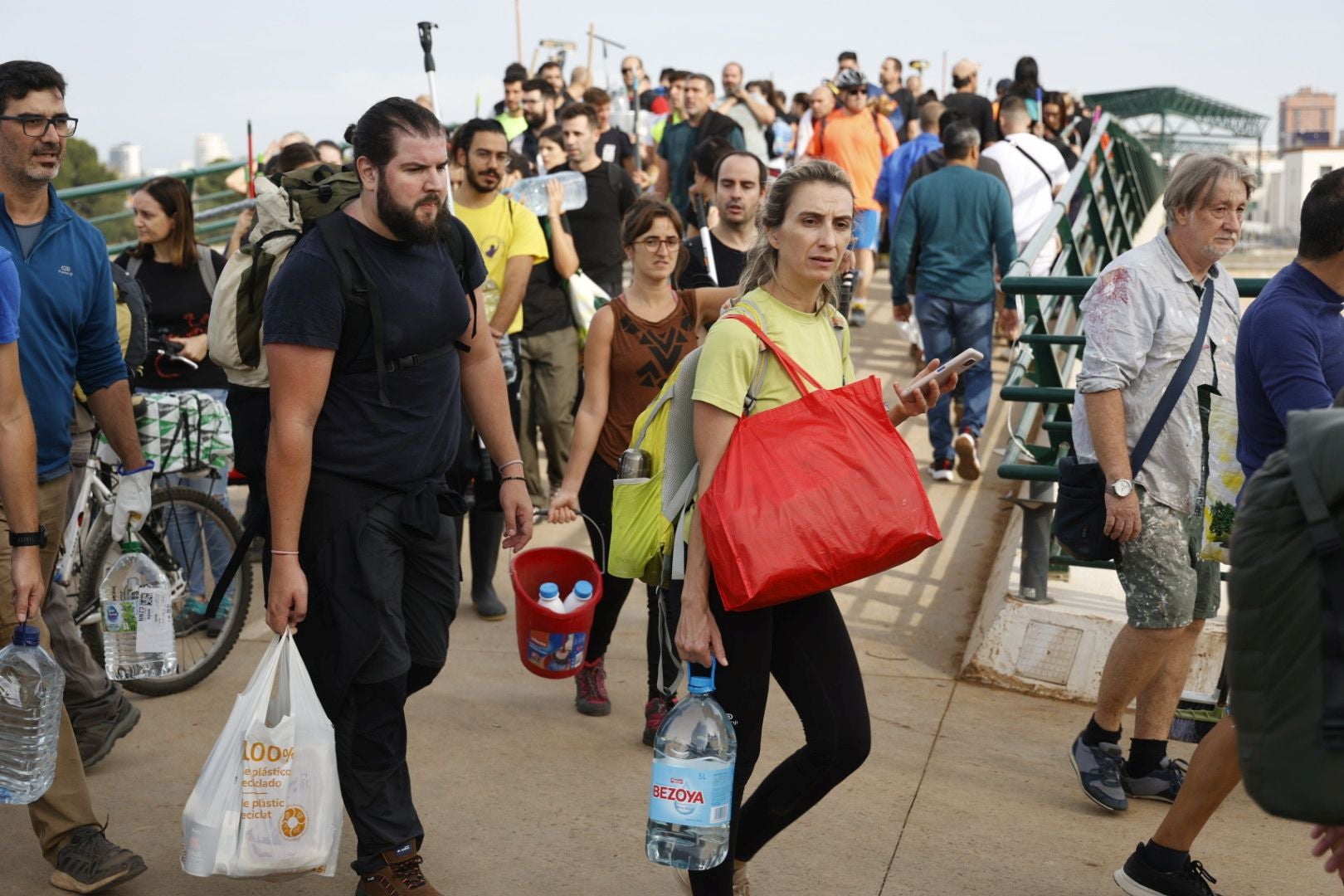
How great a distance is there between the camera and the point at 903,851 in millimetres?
4348

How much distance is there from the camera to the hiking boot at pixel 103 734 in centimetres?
484

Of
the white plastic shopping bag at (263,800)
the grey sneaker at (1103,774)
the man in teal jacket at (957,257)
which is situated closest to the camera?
the white plastic shopping bag at (263,800)

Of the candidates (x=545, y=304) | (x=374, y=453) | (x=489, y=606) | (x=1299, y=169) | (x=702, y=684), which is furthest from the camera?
(x=1299, y=169)

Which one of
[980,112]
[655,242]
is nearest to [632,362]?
[655,242]

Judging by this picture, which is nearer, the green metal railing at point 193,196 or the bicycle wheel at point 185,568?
the bicycle wheel at point 185,568

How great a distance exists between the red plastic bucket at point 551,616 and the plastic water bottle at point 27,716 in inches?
55.5

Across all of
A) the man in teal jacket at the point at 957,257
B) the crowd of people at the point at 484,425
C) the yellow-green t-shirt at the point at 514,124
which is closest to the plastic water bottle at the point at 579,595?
the crowd of people at the point at 484,425

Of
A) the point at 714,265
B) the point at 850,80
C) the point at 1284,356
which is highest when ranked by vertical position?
the point at 850,80

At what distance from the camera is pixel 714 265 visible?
5.96 metres

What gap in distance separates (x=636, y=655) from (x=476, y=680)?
0.72 metres

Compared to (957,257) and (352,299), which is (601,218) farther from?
(352,299)

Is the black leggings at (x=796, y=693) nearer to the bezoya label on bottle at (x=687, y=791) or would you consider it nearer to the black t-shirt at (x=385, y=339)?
the bezoya label on bottle at (x=687, y=791)

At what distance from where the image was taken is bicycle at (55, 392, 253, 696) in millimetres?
5457

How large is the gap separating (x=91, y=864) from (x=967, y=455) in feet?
18.5
